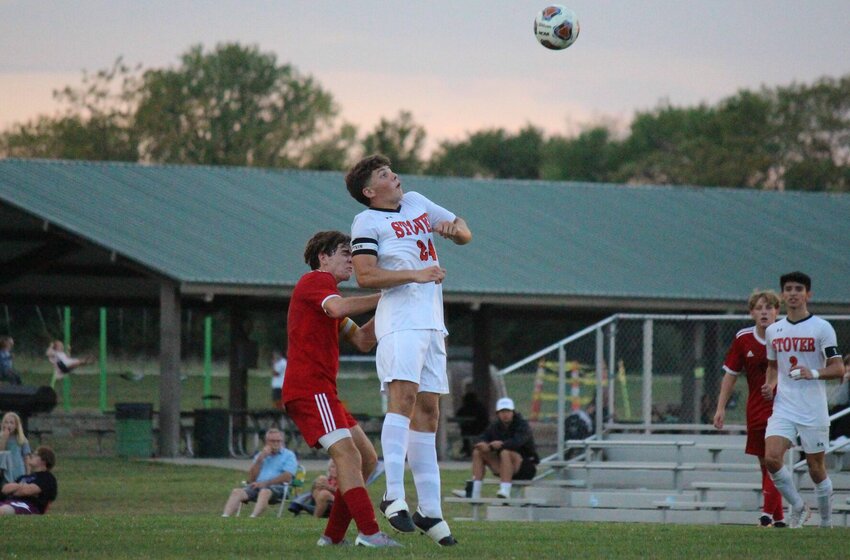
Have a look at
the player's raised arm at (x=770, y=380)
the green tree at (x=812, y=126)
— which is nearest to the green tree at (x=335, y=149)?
the green tree at (x=812, y=126)

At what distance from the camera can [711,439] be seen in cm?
1875

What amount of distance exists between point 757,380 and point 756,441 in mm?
536

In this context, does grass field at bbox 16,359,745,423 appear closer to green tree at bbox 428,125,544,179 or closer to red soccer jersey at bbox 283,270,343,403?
red soccer jersey at bbox 283,270,343,403

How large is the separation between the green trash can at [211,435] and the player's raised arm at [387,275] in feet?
62.3

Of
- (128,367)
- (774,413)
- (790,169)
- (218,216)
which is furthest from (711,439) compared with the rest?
(790,169)

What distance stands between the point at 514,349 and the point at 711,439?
44103mm

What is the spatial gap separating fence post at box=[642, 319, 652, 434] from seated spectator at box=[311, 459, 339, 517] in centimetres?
427

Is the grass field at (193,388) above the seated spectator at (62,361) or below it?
below

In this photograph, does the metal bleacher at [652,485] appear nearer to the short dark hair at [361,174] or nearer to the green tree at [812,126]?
the short dark hair at [361,174]

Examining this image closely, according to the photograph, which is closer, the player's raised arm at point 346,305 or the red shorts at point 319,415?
the player's raised arm at point 346,305

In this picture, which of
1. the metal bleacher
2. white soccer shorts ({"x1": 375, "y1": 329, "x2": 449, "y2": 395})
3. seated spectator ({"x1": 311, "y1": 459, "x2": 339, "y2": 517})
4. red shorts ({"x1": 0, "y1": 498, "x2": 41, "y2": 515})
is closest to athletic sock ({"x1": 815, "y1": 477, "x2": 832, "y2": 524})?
the metal bleacher

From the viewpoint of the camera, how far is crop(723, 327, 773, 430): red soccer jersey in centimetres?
1316

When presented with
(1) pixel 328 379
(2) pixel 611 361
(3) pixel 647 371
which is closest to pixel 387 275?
(1) pixel 328 379

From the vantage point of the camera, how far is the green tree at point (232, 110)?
67.5 m
